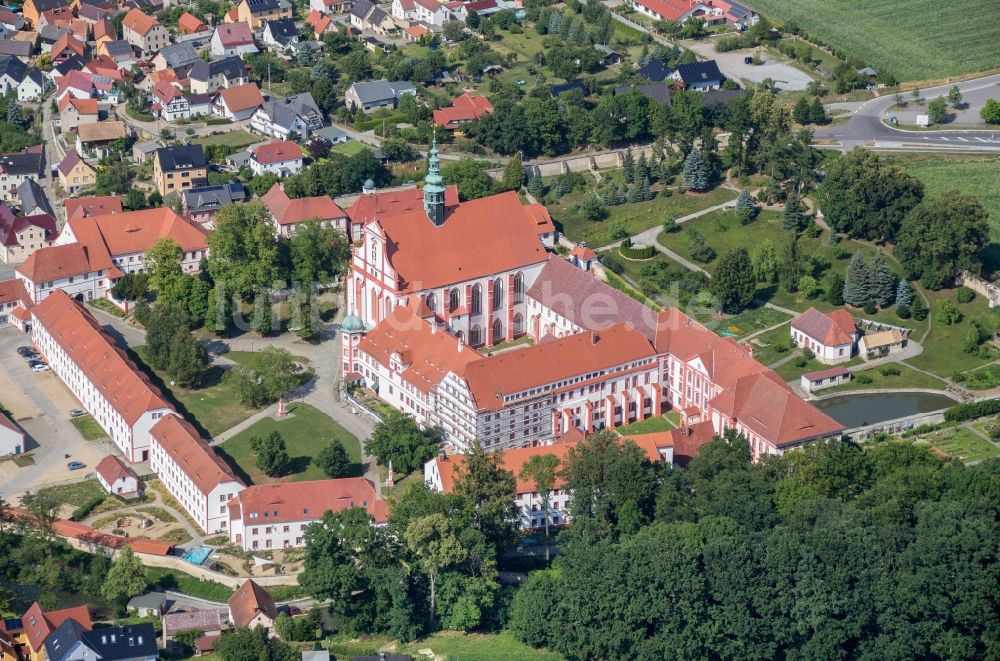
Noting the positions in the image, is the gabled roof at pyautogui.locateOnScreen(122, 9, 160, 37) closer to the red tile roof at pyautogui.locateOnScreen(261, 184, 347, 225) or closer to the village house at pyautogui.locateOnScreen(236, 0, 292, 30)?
the village house at pyautogui.locateOnScreen(236, 0, 292, 30)

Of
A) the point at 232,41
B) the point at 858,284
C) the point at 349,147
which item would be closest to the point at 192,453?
the point at 858,284

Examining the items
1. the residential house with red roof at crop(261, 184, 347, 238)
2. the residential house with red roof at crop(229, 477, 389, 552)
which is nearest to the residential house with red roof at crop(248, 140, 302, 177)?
the residential house with red roof at crop(261, 184, 347, 238)

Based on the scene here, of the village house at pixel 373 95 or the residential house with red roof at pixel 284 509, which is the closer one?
the residential house with red roof at pixel 284 509

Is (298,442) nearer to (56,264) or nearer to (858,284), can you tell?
(56,264)

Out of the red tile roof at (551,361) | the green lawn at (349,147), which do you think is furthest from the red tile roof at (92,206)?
the red tile roof at (551,361)

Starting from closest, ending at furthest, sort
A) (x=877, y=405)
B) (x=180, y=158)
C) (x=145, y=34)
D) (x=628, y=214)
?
1. (x=877, y=405)
2. (x=628, y=214)
3. (x=180, y=158)
4. (x=145, y=34)

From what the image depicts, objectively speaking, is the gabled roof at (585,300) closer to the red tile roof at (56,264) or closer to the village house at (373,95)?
the red tile roof at (56,264)

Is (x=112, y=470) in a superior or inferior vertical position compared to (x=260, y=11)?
inferior
